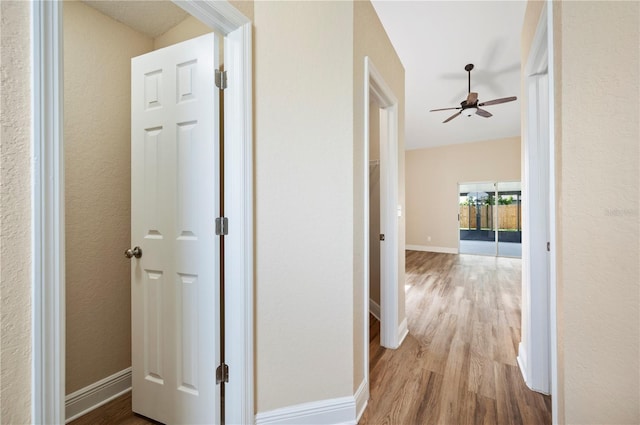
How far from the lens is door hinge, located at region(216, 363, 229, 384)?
4.36ft

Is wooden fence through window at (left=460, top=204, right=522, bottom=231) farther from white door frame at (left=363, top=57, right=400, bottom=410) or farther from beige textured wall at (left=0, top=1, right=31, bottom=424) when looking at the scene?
beige textured wall at (left=0, top=1, right=31, bottom=424)

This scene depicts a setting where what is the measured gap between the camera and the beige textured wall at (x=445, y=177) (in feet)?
21.8

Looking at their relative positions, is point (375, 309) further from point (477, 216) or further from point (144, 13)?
point (477, 216)

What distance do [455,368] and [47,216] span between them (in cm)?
241

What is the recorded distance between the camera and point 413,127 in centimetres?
583

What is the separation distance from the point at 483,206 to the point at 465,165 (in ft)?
4.06

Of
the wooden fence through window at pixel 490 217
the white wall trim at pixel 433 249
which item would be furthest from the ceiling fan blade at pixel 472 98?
the white wall trim at pixel 433 249

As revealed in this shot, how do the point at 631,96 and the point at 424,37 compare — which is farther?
the point at 424,37

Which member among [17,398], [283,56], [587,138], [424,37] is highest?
[424,37]

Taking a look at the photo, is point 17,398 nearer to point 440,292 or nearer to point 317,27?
point 317,27

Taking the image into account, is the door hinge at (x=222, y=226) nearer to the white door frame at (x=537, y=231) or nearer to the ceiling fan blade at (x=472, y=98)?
the white door frame at (x=537, y=231)

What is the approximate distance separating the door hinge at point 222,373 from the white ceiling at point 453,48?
113 inches

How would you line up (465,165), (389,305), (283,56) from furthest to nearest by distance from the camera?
(465,165)
(389,305)
(283,56)

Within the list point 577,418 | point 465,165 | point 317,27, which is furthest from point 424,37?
point 465,165
